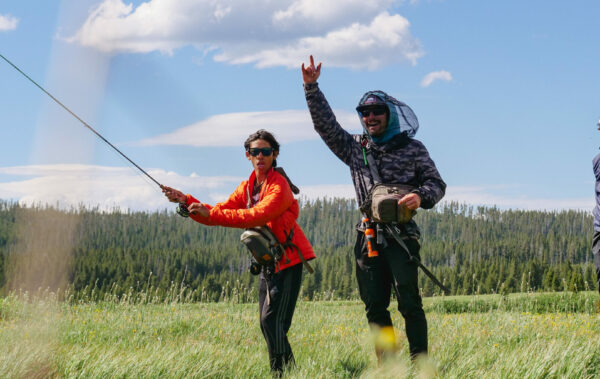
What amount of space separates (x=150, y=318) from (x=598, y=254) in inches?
243

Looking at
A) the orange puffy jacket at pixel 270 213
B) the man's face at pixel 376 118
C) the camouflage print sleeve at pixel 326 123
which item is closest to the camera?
the orange puffy jacket at pixel 270 213

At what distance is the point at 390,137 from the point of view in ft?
17.1

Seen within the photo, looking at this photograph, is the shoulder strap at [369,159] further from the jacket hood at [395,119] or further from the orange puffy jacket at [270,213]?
the orange puffy jacket at [270,213]

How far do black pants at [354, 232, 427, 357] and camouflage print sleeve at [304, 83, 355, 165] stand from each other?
2.67ft

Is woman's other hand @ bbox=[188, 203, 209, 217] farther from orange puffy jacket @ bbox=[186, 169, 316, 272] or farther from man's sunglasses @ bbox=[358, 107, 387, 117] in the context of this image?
man's sunglasses @ bbox=[358, 107, 387, 117]

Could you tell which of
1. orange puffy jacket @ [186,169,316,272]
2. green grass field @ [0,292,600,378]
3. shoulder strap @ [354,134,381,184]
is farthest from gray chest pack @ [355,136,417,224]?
green grass field @ [0,292,600,378]

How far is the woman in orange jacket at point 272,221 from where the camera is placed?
191 inches

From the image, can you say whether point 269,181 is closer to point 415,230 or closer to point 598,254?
point 415,230

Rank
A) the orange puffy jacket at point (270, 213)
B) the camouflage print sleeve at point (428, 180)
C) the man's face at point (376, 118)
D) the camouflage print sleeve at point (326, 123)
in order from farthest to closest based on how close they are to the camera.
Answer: the camouflage print sleeve at point (326, 123), the man's face at point (376, 118), the camouflage print sleeve at point (428, 180), the orange puffy jacket at point (270, 213)

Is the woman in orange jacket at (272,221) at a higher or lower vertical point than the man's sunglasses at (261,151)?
lower

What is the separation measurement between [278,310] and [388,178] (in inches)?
57.6

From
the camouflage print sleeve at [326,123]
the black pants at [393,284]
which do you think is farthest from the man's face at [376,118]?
the black pants at [393,284]

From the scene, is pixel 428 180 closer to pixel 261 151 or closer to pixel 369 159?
pixel 369 159

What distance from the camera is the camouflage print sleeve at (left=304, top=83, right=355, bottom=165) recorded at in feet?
17.6
